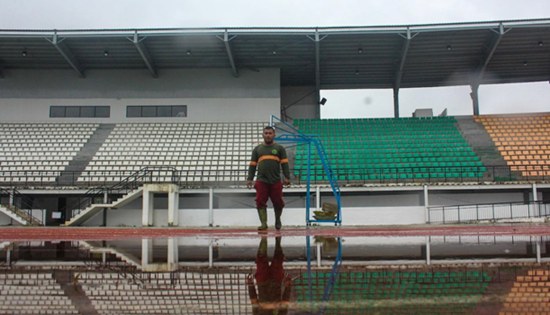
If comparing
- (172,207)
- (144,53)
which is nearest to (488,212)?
(172,207)

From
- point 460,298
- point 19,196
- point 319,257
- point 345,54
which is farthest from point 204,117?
point 460,298

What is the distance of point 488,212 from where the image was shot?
811 inches

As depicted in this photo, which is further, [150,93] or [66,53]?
[150,93]

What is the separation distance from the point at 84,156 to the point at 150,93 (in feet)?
23.0

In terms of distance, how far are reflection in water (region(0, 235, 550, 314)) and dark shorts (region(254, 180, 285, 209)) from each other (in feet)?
11.7

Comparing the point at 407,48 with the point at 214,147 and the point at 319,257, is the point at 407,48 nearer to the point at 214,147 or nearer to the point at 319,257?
the point at 214,147

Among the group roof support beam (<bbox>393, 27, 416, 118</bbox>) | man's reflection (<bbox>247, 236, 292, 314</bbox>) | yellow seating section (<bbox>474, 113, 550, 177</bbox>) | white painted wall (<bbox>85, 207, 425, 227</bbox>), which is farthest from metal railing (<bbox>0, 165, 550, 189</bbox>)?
man's reflection (<bbox>247, 236, 292, 314</bbox>)

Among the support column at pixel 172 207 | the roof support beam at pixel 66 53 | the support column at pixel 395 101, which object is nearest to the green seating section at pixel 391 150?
the support column at pixel 395 101

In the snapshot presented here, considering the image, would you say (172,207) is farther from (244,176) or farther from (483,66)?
(483,66)

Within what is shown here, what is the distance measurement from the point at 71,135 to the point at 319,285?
87.2 ft

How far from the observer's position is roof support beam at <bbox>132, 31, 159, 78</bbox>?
82.7ft

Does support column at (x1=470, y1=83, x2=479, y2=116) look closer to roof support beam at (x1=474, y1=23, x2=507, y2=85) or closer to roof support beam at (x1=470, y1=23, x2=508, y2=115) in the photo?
roof support beam at (x1=470, y1=23, x2=508, y2=115)

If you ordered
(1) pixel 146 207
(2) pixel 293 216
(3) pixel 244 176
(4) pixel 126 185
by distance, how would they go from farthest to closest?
(3) pixel 244 176 → (4) pixel 126 185 → (2) pixel 293 216 → (1) pixel 146 207

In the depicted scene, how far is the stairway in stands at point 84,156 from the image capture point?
22062 mm
